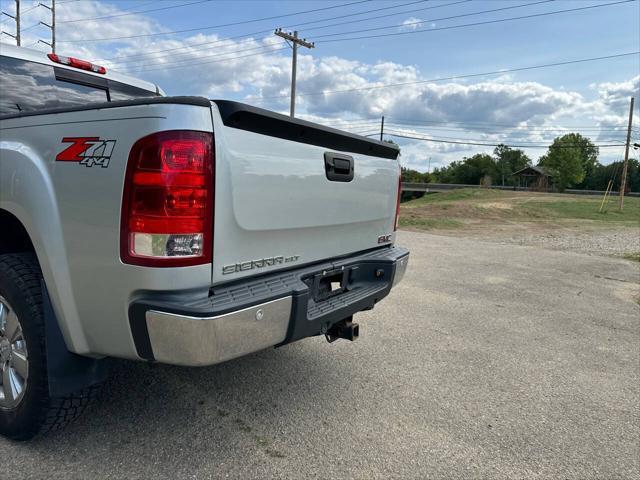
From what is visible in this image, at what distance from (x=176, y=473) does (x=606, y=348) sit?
4008mm

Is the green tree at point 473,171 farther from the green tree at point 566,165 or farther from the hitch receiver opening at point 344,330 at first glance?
the hitch receiver opening at point 344,330

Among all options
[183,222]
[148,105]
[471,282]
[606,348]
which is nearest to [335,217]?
[183,222]

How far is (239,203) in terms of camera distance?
6.91ft

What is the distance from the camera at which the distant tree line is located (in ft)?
243

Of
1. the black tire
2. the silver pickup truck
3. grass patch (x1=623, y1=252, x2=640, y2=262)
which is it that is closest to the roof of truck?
the silver pickup truck

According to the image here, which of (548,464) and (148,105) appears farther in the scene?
(548,464)

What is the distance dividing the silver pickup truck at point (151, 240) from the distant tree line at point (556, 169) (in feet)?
215

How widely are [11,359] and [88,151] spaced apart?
1.25 m

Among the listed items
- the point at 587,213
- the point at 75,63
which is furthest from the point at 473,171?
the point at 75,63

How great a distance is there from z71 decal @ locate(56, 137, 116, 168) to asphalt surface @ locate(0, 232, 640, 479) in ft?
4.76

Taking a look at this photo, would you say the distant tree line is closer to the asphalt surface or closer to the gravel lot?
the gravel lot

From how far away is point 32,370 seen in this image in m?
2.24

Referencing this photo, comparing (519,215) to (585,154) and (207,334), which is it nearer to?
(207,334)

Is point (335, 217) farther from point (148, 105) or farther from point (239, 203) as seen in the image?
point (148, 105)
